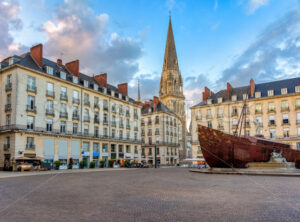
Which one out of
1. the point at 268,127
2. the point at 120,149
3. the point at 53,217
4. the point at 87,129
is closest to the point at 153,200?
the point at 53,217

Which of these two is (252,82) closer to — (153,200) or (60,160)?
(60,160)

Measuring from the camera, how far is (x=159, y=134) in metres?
66.4

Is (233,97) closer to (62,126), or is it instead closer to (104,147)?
(104,147)

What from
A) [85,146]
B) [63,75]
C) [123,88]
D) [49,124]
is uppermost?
[123,88]

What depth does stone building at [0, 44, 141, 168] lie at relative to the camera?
117 feet

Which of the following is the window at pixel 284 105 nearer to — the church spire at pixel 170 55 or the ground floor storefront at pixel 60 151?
the ground floor storefront at pixel 60 151

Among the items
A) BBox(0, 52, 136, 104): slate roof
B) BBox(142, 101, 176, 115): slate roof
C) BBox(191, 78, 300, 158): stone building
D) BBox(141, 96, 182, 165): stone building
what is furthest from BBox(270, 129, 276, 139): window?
BBox(0, 52, 136, 104): slate roof

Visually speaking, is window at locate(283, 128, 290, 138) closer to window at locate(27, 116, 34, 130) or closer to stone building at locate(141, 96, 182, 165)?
stone building at locate(141, 96, 182, 165)

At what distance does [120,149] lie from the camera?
5391cm

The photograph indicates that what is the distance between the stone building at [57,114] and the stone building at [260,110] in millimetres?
18043

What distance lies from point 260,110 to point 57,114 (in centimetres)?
3820

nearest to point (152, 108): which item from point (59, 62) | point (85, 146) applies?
point (85, 146)

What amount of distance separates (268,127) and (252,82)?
9884mm

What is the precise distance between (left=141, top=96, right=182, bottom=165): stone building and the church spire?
4051cm
